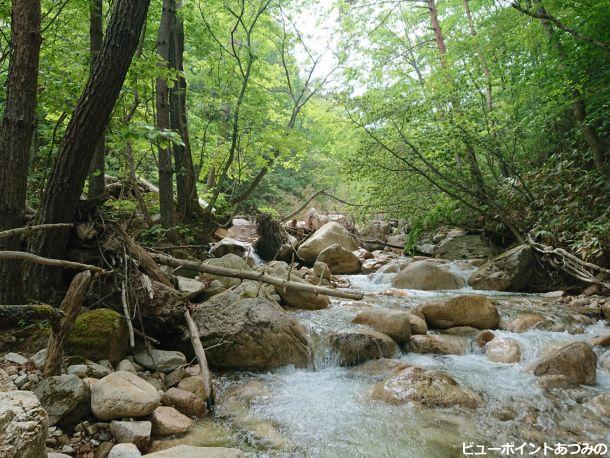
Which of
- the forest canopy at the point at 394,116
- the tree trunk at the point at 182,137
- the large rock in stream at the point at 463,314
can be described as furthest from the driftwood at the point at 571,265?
the tree trunk at the point at 182,137

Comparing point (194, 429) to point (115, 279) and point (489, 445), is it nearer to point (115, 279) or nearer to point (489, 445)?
point (115, 279)

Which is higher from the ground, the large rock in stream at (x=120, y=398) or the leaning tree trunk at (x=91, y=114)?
the leaning tree trunk at (x=91, y=114)

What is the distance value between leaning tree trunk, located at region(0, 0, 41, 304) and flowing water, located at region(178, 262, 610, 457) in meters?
2.35

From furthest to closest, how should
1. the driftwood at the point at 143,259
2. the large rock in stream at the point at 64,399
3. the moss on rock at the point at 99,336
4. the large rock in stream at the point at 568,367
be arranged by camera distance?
1. the driftwood at the point at 143,259
2. the large rock in stream at the point at 568,367
3. the moss on rock at the point at 99,336
4. the large rock in stream at the point at 64,399

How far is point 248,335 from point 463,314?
338 centimetres

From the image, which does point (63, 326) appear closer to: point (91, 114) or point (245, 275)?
point (91, 114)

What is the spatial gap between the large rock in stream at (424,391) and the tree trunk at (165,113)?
474cm

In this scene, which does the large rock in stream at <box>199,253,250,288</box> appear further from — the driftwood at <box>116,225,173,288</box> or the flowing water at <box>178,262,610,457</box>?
the flowing water at <box>178,262,610,457</box>

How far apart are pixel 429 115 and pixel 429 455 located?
23.2 ft

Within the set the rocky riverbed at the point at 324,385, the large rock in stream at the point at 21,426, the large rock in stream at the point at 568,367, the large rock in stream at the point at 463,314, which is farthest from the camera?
the large rock in stream at the point at 463,314

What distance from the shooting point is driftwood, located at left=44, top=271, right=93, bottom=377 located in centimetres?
283

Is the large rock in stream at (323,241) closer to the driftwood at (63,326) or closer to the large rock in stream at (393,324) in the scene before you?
the large rock in stream at (393,324)

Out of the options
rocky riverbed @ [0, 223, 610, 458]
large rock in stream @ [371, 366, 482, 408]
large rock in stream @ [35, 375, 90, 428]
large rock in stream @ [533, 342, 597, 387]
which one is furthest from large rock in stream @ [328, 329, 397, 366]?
large rock in stream @ [35, 375, 90, 428]

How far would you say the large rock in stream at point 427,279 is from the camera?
856 cm
